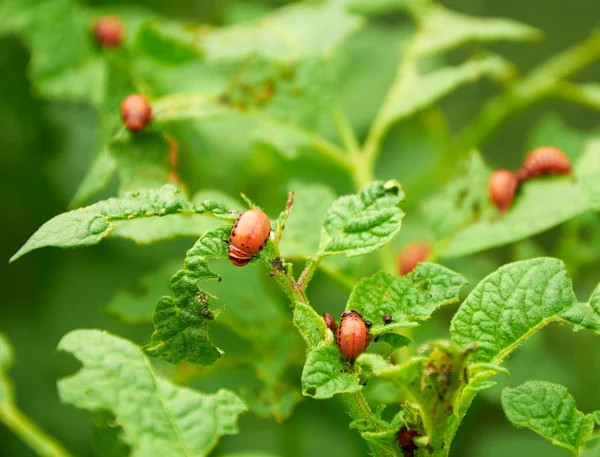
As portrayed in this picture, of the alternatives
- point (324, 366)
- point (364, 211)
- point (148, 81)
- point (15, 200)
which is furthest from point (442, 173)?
point (15, 200)

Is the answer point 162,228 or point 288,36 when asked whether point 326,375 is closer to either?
point 162,228

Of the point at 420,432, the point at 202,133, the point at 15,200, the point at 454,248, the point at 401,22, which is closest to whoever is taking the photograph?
the point at 420,432

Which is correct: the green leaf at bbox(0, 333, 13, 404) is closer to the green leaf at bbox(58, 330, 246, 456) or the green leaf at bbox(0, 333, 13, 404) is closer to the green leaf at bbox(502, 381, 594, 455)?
the green leaf at bbox(58, 330, 246, 456)

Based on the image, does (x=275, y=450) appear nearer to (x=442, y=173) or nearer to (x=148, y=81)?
(x=442, y=173)

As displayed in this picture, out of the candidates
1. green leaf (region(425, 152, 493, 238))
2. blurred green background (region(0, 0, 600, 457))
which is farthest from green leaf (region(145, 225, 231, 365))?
blurred green background (region(0, 0, 600, 457))

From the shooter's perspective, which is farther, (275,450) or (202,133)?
(275,450)
